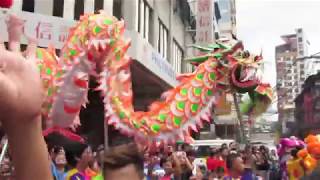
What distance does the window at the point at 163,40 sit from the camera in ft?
68.3

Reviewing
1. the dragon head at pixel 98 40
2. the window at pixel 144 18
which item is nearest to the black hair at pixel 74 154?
the dragon head at pixel 98 40

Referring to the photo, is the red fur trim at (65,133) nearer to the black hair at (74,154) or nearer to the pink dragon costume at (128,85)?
the pink dragon costume at (128,85)

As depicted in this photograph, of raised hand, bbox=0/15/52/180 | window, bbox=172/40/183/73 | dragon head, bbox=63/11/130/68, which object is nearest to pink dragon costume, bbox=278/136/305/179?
dragon head, bbox=63/11/130/68

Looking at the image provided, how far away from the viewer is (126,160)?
239cm

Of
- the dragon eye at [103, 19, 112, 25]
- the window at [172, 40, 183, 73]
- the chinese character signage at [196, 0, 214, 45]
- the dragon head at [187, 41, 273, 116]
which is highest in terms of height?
the chinese character signage at [196, 0, 214, 45]

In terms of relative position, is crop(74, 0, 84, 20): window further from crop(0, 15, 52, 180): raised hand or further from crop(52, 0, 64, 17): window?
crop(0, 15, 52, 180): raised hand

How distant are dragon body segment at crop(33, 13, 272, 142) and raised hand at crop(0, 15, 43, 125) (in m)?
4.29

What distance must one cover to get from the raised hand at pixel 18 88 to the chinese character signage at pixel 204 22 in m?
21.8

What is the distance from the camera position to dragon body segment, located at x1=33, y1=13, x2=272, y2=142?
541cm

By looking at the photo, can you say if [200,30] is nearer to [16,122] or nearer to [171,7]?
[171,7]

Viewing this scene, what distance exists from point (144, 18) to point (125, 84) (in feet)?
42.0

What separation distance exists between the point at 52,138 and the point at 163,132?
6.73 ft

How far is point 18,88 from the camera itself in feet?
3.40

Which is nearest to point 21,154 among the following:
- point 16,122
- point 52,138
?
point 16,122
